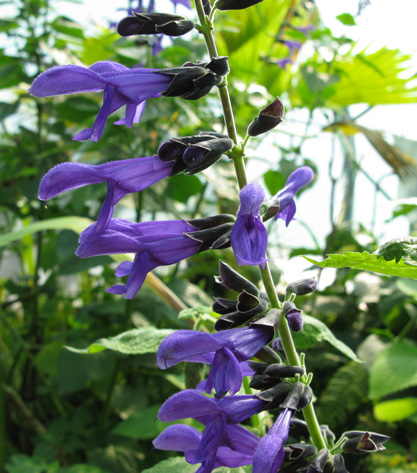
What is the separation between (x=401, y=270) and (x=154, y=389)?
1496mm

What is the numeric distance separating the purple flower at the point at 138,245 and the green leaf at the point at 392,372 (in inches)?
31.6

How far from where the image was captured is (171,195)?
1.72 metres

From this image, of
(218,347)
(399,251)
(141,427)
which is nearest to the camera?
(399,251)

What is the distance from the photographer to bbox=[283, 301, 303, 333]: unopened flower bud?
2.07ft

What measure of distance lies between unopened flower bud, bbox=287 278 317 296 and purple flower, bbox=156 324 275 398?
0.12 metres

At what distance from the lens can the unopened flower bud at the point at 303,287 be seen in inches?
27.2

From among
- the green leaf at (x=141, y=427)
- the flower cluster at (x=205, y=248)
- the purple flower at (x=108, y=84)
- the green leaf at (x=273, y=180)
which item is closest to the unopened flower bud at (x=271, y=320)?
the flower cluster at (x=205, y=248)

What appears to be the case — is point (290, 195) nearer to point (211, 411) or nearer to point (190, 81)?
point (190, 81)

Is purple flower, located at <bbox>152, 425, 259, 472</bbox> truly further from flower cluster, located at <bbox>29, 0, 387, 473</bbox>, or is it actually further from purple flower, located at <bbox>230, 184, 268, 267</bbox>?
purple flower, located at <bbox>230, 184, 268, 267</bbox>

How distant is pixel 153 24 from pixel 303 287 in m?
0.43

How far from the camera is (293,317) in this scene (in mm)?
636

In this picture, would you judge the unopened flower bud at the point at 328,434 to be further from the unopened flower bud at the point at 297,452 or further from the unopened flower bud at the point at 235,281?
the unopened flower bud at the point at 235,281

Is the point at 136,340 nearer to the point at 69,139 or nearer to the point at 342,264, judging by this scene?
the point at 342,264

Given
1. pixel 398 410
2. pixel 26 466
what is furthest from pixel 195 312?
pixel 398 410
